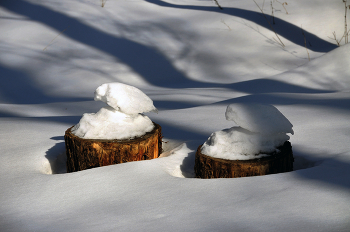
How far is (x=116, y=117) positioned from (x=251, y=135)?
2.59 ft

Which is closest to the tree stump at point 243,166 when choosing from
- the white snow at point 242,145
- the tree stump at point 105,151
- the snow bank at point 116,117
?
the white snow at point 242,145

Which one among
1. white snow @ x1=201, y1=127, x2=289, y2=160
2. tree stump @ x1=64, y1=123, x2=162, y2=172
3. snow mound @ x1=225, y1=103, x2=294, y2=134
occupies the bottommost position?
tree stump @ x1=64, y1=123, x2=162, y2=172

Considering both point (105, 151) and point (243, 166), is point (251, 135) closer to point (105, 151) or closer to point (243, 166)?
point (243, 166)

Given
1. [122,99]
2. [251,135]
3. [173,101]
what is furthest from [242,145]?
[173,101]

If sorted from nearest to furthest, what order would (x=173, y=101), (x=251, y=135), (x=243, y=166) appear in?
1. (x=243, y=166)
2. (x=251, y=135)
3. (x=173, y=101)

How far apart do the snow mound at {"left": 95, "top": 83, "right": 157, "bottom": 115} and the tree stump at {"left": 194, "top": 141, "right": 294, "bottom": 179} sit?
466 mm

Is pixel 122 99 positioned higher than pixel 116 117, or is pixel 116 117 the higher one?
pixel 122 99

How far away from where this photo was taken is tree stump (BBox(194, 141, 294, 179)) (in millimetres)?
1644

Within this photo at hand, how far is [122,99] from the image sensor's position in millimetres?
1908

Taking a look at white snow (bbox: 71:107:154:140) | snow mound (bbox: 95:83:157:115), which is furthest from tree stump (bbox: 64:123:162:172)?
snow mound (bbox: 95:83:157:115)

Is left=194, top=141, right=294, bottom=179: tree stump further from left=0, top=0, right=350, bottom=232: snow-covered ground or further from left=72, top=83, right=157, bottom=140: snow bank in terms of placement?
left=72, top=83, right=157, bottom=140: snow bank

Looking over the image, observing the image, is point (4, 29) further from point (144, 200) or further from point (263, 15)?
point (144, 200)

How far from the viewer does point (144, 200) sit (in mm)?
1441

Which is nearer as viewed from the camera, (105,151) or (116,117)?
(105,151)
